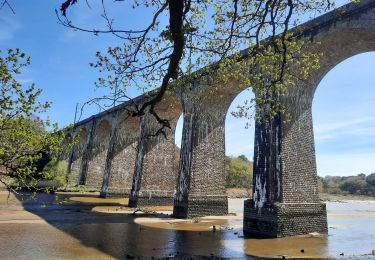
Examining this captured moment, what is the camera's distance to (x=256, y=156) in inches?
428

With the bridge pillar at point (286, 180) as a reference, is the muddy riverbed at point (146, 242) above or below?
below

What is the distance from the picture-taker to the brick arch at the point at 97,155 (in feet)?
101

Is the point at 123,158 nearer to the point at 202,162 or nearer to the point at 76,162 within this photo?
the point at 202,162

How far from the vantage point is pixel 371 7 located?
9094 mm

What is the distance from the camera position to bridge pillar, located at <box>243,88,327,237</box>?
32.3 ft

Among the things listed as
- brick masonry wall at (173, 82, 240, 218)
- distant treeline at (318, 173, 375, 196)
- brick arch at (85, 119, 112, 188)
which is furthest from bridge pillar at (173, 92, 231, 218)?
distant treeline at (318, 173, 375, 196)

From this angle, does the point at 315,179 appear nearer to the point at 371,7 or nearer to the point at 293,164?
the point at 293,164

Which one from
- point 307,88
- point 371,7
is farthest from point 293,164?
point 371,7

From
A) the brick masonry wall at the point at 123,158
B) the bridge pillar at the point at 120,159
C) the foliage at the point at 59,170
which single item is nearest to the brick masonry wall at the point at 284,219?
the bridge pillar at the point at 120,159

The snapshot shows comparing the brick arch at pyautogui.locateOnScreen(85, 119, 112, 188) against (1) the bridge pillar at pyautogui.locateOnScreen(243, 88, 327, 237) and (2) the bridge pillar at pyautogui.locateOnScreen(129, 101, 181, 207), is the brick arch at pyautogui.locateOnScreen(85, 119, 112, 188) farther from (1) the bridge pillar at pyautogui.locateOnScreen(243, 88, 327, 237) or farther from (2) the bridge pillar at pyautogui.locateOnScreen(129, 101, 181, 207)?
(1) the bridge pillar at pyautogui.locateOnScreen(243, 88, 327, 237)

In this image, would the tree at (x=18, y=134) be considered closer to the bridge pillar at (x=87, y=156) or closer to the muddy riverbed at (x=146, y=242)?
the muddy riverbed at (x=146, y=242)

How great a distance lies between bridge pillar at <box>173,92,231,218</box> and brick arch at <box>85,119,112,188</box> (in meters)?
16.9

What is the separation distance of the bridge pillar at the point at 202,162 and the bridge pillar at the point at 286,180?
4.12 meters

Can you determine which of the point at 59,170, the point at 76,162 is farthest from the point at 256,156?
the point at 76,162
